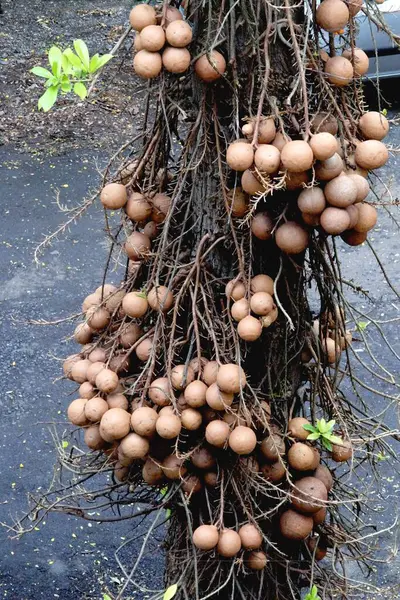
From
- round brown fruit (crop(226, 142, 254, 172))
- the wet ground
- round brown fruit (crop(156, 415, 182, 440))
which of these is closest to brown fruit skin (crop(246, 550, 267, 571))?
round brown fruit (crop(156, 415, 182, 440))

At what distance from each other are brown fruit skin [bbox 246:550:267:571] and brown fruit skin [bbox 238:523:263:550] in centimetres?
8

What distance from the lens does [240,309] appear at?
2.02m

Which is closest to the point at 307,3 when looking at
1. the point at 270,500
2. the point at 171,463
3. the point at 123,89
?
the point at 171,463

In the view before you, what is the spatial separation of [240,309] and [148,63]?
608mm

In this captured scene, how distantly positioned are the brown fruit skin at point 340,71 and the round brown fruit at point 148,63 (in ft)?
1.29

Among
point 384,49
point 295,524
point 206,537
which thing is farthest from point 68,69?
point 384,49

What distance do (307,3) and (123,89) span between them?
6608mm

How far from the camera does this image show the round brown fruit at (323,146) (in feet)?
5.82

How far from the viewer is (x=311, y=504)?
2.18 m

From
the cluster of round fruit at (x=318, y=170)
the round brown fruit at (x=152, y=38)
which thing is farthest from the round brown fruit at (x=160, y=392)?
the round brown fruit at (x=152, y=38)

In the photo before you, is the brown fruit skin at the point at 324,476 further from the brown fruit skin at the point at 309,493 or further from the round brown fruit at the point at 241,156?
the round brown fruit at the point at 241,156

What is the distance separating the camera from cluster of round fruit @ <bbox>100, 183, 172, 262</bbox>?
6.97ft

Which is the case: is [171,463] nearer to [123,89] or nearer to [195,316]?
[195,316]

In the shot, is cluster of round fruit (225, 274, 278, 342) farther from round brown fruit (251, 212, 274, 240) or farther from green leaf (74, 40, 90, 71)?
green leaf (74, 40, 90, 71)
